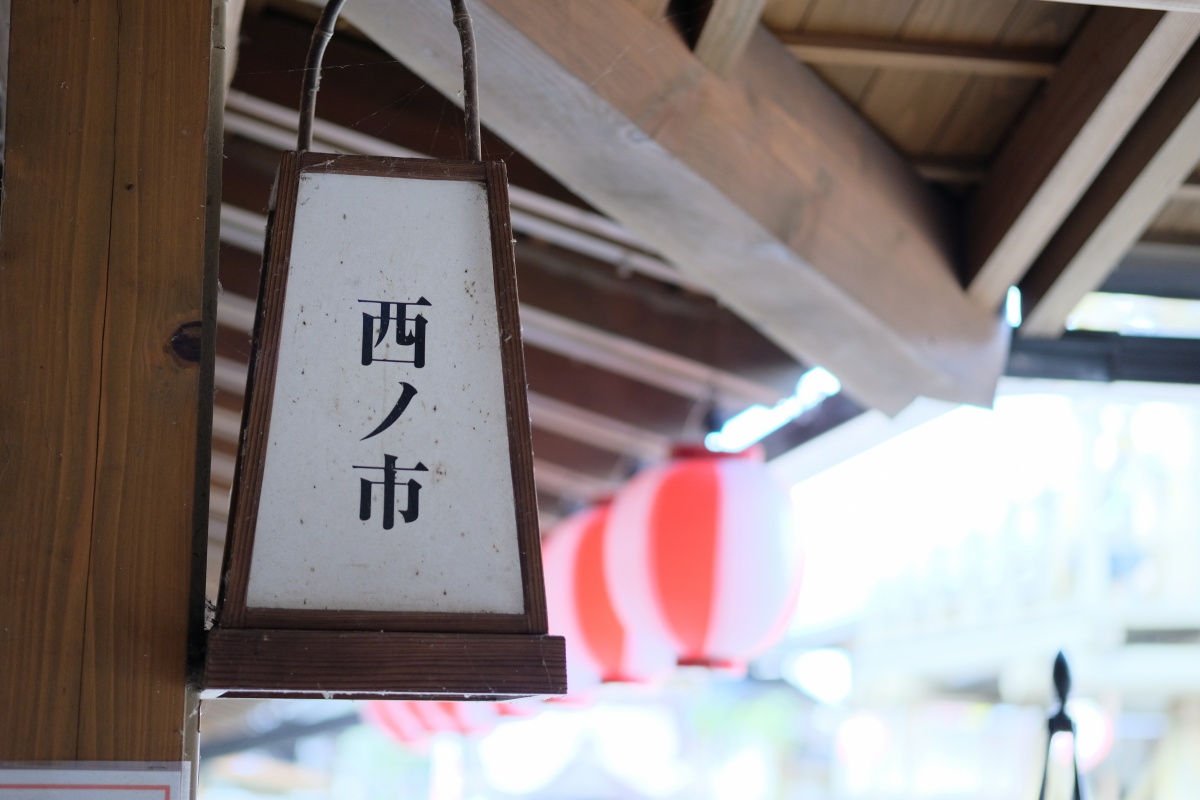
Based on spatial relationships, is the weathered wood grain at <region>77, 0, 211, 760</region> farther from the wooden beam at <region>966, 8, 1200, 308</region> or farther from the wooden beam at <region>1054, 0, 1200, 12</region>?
the wooden beam at <region>966, 8, 1200, 308</region>

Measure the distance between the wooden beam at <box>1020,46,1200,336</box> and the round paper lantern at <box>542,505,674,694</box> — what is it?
170 centimetres

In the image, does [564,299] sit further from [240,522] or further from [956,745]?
[956,745]

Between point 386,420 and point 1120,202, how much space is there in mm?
2005

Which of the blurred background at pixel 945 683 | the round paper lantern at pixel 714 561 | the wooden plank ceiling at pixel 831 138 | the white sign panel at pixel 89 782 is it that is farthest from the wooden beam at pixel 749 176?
the blurred background at pixel 945 683

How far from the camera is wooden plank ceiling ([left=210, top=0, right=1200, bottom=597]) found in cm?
200

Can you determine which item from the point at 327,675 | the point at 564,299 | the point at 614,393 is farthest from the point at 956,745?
the point at 327,675

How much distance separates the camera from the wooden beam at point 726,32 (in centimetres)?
206

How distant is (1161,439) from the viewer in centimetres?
892

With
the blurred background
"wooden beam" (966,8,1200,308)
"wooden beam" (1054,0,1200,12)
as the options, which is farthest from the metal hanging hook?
the blurred background

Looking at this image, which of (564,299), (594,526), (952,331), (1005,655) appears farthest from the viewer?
(1005,655)

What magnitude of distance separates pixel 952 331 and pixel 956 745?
9517 mm

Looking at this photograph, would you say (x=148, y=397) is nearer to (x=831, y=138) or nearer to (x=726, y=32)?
(x=726, y=32)

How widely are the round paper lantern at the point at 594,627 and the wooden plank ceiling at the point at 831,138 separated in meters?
1.31

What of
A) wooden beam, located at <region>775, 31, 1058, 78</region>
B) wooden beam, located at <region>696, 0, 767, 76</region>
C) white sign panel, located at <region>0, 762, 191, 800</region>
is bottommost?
white sign panel, located at <region>0, 762, 191, 800</region>
